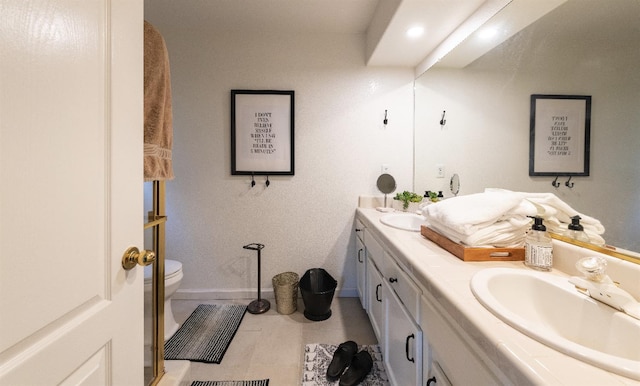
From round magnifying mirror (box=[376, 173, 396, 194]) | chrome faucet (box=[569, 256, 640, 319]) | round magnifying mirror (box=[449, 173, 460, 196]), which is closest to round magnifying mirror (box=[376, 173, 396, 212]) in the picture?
round magnifying mirror (box=[376, 173, 396, 194])

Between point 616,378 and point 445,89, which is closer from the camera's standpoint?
point 616,378

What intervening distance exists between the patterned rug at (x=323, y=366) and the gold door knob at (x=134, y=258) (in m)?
1.12

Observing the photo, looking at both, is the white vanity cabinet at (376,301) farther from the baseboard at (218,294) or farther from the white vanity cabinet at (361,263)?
the baseboard at (218,294)

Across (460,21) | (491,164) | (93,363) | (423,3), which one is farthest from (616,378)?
(460,21)

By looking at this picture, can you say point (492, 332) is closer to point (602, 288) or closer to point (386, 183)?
point (602, 288)

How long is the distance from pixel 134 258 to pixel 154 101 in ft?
2.12

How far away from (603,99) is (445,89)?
3.68 ft

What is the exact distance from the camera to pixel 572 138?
0.96 metres

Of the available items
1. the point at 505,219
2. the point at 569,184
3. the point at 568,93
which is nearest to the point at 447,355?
the point at 505,219

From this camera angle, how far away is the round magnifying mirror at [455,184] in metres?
1.77

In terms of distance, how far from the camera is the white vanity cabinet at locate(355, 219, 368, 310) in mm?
1873

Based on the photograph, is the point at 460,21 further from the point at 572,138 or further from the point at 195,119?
the point at 195,119

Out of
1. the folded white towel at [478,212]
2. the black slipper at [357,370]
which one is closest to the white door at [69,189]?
the black slipper at [357,370]

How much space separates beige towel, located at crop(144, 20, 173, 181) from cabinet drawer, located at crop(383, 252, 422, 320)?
109cm
